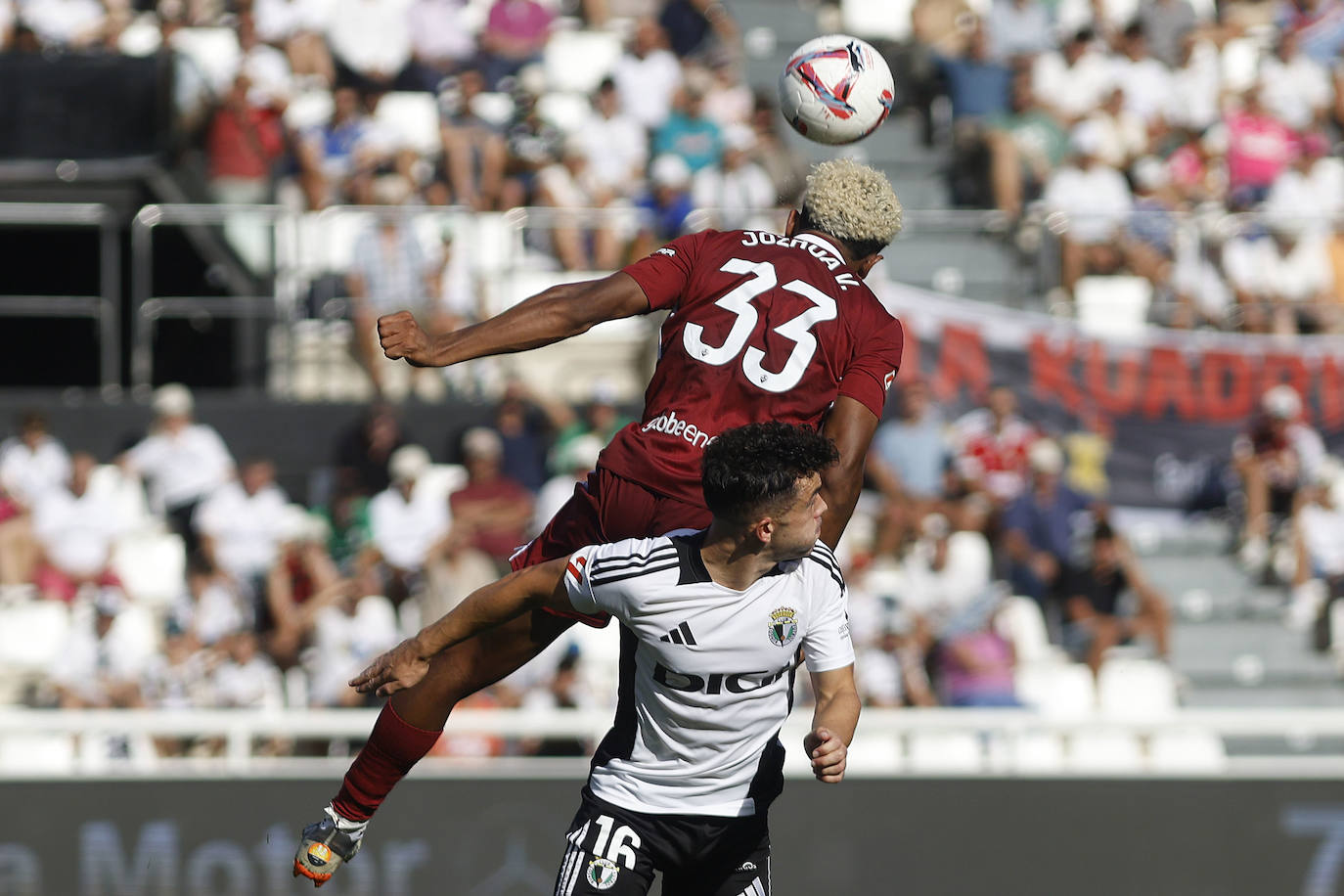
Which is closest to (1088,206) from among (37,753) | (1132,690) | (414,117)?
(1132,690)

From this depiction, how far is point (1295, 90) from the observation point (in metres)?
15.7

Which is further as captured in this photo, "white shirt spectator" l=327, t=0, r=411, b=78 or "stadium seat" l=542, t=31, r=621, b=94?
"stadium seat" l=542, t=31, r=621, b=94

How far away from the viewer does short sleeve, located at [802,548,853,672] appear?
5504 millimetres

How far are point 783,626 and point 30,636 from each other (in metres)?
7.44

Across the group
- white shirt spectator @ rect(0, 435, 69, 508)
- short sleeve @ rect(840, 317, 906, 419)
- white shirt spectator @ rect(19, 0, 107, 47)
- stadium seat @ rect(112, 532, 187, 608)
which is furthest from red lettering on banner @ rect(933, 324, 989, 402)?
→ short sleeve @ rect(840, 317, 906, 419)

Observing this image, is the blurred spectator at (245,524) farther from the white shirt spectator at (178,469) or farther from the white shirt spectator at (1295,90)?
the white shirt spectator at (1295,90)

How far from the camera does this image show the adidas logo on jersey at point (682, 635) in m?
5.36

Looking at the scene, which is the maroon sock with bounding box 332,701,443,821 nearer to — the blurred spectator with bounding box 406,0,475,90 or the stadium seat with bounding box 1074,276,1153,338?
the stadium seat with bounding box 1074,276,1153,338

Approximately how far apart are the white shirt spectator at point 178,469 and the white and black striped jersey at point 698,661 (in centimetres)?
739

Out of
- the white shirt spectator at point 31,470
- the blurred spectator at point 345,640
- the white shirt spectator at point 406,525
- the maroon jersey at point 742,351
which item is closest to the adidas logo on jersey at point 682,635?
the maroon jersey at point 742,351

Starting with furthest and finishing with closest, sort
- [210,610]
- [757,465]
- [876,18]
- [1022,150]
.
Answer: [876,18] < [1022,150] < [210,610] < [757,465]

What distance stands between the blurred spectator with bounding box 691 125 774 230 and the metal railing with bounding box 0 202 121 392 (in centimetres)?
397

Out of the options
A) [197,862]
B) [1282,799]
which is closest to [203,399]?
[197,862]

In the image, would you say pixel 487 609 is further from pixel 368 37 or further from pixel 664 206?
pixel 368 37
